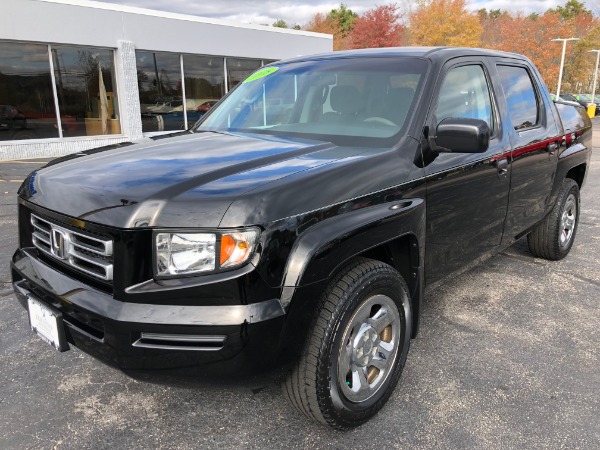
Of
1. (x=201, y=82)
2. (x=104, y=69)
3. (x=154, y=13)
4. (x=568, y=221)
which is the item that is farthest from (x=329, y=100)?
(x=201, y=82)

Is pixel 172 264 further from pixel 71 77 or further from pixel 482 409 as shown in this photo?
pixel 71 77

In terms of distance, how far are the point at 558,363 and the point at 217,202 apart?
7.89ft

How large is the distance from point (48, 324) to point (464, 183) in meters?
2.35

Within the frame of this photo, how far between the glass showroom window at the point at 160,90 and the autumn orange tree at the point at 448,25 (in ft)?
95.0

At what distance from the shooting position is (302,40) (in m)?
18.9

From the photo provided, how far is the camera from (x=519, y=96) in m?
3.93

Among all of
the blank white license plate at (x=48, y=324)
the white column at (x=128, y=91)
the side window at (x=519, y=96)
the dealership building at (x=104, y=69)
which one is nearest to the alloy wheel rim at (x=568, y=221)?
the side window at (x=519, y=96)

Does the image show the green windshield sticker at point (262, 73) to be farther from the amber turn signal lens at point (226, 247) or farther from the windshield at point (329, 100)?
the amber turn signal lens at point (226, 247)

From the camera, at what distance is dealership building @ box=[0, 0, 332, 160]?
12.4 meters

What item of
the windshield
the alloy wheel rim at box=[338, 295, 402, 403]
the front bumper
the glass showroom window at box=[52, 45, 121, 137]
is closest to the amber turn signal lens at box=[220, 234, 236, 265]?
the front bumper

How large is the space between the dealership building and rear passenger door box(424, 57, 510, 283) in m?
11.4

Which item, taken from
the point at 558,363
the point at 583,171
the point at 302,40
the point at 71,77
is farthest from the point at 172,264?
the point at 302,40

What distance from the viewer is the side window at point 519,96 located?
12.2 ft

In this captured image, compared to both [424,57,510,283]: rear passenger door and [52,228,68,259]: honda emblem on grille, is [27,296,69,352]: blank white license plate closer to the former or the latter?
[52,228,68,259]: honda emblem on grille
